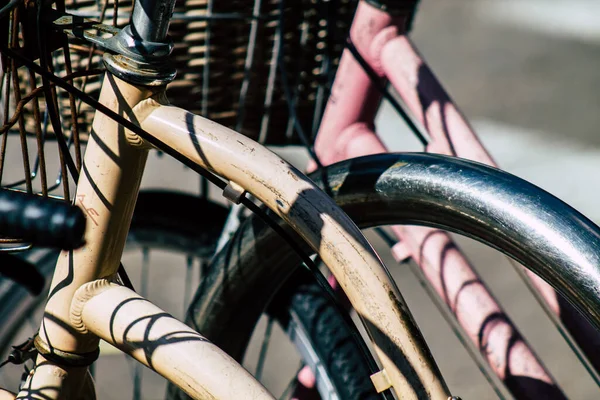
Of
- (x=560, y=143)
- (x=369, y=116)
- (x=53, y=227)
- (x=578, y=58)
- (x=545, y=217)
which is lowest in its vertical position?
(x=545, y=217)

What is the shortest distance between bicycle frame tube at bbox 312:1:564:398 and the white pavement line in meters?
2.69

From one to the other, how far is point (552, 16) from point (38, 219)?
10.8 feet

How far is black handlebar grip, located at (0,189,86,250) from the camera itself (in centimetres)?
62

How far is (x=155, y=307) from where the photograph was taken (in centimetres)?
62

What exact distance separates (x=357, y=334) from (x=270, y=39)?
1.55 ft

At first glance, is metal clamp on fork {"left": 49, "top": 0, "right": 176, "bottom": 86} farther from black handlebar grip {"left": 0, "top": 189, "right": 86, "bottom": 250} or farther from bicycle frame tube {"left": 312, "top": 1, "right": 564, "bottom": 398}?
bicycle frame tube {"left": 312, "top": 1, "right": 564, "bottom": 398}

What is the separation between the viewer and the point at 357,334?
61 cm

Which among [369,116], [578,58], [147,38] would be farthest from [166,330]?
[578,58]

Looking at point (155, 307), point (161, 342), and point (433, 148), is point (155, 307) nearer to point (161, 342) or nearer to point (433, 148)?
point (161, 342)

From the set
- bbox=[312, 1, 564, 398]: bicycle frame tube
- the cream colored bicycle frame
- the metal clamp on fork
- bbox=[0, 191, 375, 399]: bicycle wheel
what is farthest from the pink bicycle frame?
the metal clamp on fork

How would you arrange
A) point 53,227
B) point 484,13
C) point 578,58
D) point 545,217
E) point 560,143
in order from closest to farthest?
point 545,217 < point 53,227 < point 560,143 < point 578,58 < point 484,13

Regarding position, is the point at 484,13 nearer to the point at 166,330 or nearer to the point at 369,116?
the point at 369,116

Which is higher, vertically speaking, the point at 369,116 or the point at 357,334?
the point at 369,116

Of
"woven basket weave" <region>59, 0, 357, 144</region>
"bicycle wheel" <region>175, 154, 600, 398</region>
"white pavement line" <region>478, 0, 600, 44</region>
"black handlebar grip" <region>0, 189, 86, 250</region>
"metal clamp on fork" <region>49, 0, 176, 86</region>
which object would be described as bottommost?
"bicycle wheel" <region>175, 154, 600, 398</region>
